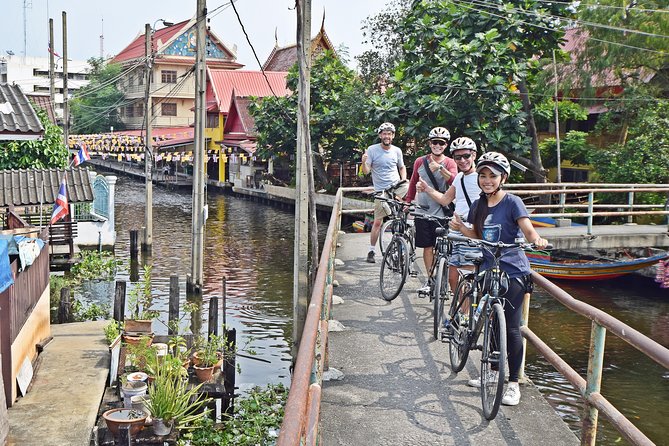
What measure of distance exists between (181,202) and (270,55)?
19814mm

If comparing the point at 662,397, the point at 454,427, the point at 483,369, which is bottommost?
the point at 662,397

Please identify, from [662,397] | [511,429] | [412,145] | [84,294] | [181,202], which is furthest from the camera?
[181,202]

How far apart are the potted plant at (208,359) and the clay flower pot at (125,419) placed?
183cm

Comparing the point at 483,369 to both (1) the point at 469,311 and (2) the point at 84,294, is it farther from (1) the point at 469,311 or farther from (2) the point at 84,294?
(2) the point at 84,294

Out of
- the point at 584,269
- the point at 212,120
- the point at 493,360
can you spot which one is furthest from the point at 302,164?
the point at 212,120

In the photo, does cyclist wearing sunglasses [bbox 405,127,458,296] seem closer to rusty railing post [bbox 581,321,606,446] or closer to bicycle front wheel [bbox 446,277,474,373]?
bicycle front wheel [bbox 446,277,474,373]

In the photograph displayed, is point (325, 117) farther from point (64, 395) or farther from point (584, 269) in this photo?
point (64, 395)

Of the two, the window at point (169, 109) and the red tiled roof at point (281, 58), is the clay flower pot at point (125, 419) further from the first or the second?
the window at point (169, 109)

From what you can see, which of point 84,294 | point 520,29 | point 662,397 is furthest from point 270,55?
point 662,397

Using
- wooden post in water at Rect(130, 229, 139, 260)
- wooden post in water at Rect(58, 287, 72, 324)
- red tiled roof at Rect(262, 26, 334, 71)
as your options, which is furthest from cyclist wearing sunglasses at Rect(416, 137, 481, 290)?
red tiled roof at Rect(262, 26, 334, 71)

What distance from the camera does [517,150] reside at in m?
22.9

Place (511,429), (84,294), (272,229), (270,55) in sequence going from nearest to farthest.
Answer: (511,429)
(84,294)
(272,229)
(270,55)

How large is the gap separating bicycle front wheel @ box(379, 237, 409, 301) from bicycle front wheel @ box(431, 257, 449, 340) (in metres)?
1.27

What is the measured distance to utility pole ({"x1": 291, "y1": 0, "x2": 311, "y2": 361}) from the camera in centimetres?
1001
